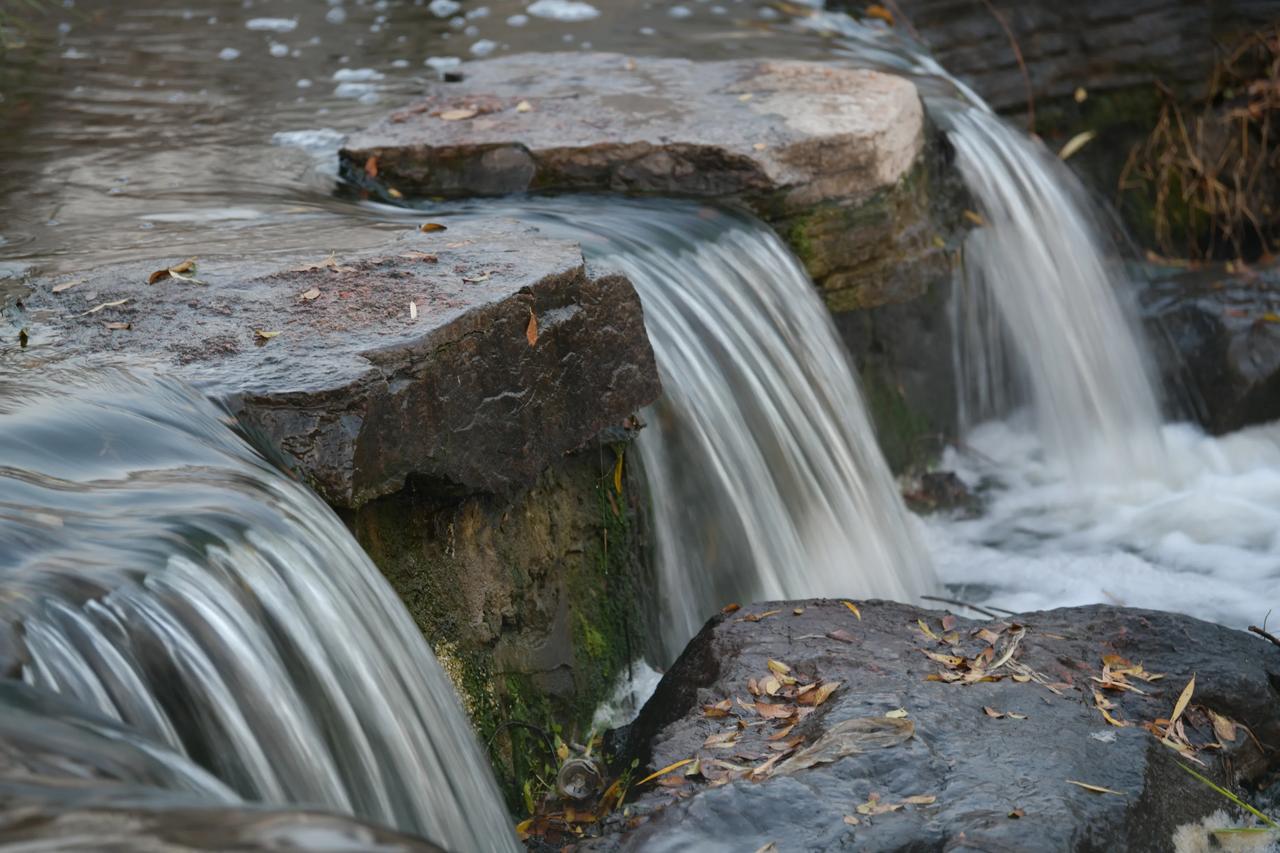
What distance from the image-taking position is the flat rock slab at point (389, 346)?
2.61m

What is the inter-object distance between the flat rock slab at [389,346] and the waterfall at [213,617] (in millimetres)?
139

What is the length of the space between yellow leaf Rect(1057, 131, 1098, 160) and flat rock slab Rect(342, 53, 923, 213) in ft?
6.16

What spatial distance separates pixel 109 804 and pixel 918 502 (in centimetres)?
416

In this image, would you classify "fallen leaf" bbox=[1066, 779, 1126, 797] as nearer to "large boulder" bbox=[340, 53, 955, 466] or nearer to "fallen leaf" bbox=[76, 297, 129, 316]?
"fallen leaf" bbox=[76, 297, 129, 316]

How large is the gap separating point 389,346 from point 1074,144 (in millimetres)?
4941

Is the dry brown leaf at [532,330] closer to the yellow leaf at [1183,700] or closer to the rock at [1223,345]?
the yellow leaf at [1183,700]

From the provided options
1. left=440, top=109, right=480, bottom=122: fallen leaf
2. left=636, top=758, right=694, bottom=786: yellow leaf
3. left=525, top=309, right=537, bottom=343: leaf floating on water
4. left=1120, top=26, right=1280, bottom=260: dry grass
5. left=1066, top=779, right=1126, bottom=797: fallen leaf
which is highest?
left=440, top=109, right=480, bottom=122: fallen leaf

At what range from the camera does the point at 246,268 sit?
3.25 meters

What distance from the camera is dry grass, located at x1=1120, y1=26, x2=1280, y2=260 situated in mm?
6707

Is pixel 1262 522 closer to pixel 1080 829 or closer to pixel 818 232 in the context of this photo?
pixel 818 232

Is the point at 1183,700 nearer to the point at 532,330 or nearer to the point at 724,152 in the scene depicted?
the point at 532,330

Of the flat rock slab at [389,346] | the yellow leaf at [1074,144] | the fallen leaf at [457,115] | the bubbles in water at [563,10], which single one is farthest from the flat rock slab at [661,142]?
the bubbles in water at [563,10]

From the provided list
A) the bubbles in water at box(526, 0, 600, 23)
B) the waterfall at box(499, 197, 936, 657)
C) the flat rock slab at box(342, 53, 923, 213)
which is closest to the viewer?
the waterfall at box(499, 197, 936, 657)

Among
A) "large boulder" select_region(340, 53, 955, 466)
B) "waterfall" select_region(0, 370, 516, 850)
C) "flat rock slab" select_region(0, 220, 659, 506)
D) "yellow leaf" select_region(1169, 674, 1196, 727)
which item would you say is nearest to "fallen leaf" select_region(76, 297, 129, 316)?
"flat rock slab" select_region(0, 220, 659, 506)
